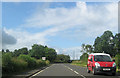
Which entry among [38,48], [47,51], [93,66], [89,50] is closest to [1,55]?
[93,66]

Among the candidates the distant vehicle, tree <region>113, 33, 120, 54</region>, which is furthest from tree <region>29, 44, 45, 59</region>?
the distant vehicle

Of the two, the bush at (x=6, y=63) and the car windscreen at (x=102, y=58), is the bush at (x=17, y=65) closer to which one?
the bush at (x=6, y=63)

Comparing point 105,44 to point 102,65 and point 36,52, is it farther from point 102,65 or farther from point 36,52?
point 102,65

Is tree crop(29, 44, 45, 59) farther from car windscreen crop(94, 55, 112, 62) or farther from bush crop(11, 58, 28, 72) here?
car windscreen crop(94, 55, 112, 62)

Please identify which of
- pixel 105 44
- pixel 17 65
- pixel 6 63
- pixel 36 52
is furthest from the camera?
pixel 36 52

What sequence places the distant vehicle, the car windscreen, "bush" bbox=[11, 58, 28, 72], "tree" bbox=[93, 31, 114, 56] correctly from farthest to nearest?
1. "tree" bbox=[93, 31, 114, 56]
2. "bush" bbox=[11, 58, 28, 72]
3. the car windscreen
4. the distant vehicle

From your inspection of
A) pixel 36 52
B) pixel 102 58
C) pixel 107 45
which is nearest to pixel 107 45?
pixel 107 45

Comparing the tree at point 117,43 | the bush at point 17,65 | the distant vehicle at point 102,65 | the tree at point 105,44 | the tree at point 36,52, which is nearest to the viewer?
the distant vehicle at point 102,65

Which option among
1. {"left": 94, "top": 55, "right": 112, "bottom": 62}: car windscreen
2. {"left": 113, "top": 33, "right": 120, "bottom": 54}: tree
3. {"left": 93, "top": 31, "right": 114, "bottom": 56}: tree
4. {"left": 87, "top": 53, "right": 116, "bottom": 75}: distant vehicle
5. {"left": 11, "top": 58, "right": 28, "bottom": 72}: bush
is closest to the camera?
{"left": 87, "top": 53, "right": 116, "bottom": 75}: distant vehicle

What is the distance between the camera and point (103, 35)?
98.1m

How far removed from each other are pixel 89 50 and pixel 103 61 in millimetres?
72276

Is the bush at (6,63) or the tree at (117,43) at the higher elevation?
the tree at (117,43)

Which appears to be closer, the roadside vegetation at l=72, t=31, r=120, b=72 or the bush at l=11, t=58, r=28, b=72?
the bush at l=11, t=58, r=28, b=72

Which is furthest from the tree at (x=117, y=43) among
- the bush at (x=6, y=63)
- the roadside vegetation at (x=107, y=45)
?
the bush at (x=6, y=63)
